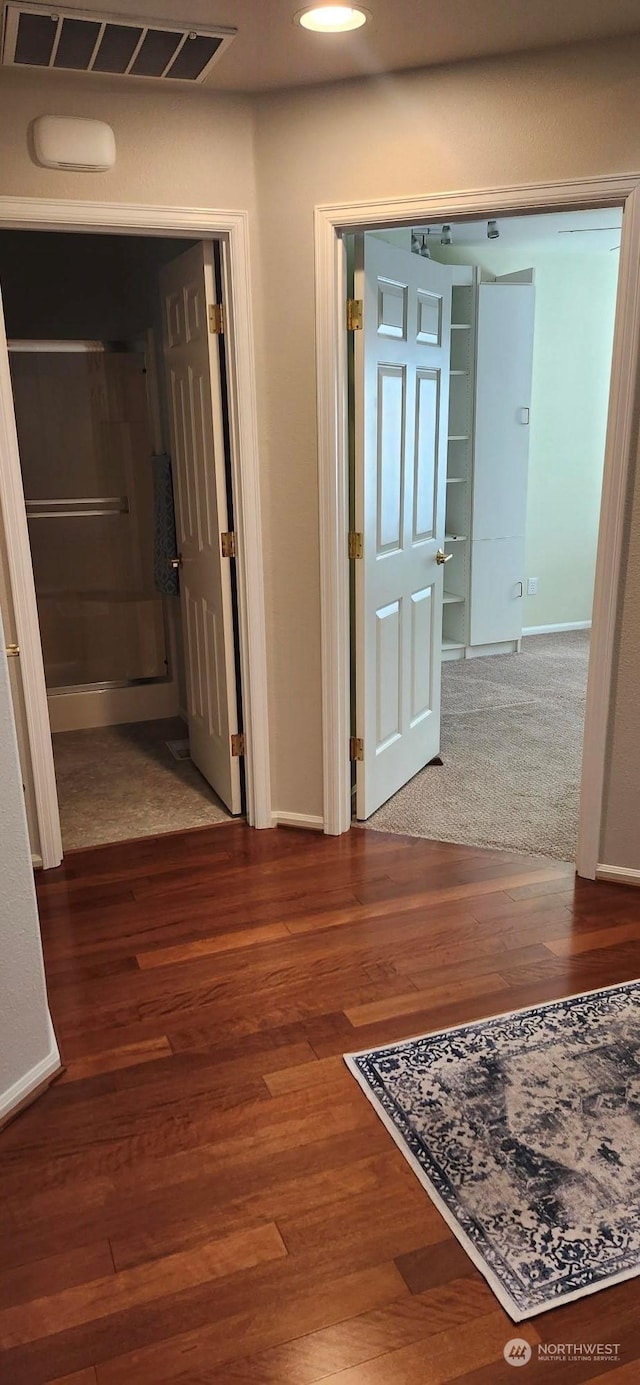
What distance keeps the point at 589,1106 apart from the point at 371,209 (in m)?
2.55

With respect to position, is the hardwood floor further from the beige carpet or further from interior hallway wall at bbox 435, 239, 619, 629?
interior hallway wall at bbox 435, 239, 619, 629

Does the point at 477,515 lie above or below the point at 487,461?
below

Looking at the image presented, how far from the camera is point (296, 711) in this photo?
3371 millimetres

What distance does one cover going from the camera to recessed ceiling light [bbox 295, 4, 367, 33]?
7.23 feet

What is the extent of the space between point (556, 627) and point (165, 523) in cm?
341

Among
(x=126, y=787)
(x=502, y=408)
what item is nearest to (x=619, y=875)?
(x=126, y=787)

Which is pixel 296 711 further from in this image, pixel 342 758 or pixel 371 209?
pixel 371 209

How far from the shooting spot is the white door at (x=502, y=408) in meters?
5.47

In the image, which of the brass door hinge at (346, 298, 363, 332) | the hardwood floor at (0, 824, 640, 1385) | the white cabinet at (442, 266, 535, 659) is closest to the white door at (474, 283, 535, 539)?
the white cabinet at (442, 266, 535, 659)

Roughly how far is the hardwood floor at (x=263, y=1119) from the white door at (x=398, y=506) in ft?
1.76

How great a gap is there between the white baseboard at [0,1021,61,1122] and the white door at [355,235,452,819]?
62.1 inches

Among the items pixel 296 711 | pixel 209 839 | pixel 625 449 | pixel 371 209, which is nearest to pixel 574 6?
pixel 371 209

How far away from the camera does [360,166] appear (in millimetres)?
Result: 2801

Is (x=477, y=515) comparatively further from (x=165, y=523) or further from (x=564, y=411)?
(x=165, y=523)
